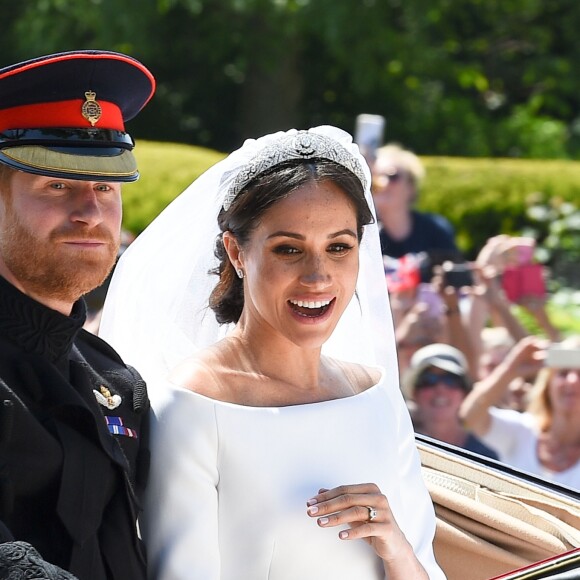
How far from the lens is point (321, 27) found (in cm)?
1530

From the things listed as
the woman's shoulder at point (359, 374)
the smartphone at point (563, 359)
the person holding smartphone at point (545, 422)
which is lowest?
the woman's shoulder at point (359, 374)

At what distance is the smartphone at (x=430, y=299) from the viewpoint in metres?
5.18

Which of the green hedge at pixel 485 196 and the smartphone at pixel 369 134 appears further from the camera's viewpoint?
the green hedge at pixel 485 196

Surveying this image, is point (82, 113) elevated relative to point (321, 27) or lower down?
lower down

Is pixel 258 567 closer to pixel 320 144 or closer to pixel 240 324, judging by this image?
pixel 240 324

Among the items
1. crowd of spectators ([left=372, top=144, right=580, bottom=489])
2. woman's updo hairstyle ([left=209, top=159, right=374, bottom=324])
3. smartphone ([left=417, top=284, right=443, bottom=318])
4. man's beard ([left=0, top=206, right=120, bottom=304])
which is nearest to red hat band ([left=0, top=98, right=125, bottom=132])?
man's beard ([left=0, top=206, right=120, bottom=304])

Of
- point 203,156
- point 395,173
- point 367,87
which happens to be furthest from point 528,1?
point 395,173

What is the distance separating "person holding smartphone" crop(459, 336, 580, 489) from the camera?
418cm

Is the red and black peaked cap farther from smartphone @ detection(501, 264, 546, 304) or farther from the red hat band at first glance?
smartphone @ detection(501, 264, 546, 304)

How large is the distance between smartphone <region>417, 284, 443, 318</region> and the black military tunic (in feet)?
10.6

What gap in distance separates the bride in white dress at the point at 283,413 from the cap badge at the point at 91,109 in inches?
12.9

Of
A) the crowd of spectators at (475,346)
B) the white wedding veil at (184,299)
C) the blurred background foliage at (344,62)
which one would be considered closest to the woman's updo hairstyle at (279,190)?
the white wedding veil at (184,299)

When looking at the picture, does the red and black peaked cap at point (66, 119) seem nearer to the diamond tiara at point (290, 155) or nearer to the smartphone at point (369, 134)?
the diamond tiara at point (290, 155)

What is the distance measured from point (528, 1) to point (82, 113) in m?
15.8
